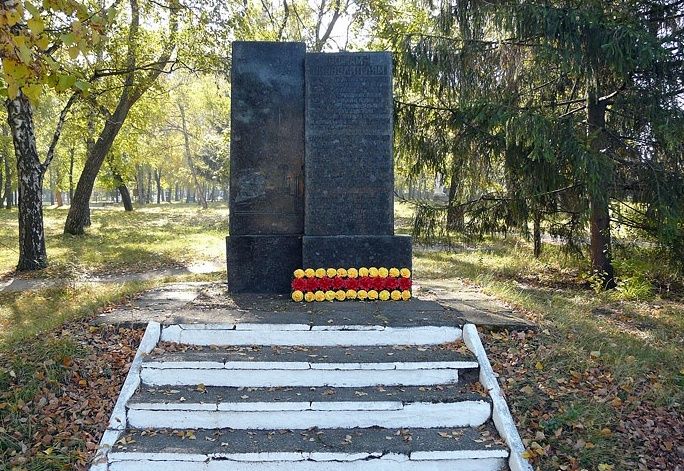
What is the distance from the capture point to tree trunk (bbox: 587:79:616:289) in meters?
7.17

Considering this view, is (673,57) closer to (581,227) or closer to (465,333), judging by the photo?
(581,227)

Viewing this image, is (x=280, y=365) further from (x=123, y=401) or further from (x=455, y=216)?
(x=455, y=216)

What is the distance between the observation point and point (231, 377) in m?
4.09

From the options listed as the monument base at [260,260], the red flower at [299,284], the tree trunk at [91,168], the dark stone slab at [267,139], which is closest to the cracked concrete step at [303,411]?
the red flower at [299,284]

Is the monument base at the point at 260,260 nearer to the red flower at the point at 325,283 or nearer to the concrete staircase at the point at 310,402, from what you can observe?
the red flower at the point at 325,283

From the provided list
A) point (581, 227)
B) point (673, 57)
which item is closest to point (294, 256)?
point (581, 227)

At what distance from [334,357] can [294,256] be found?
2.20 metres

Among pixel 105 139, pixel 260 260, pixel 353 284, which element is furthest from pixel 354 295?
pixel 105 139

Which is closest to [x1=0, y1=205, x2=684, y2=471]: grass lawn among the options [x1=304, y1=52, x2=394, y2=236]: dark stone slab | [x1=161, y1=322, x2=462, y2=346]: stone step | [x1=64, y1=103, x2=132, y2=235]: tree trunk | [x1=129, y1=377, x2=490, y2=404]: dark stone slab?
[x1=129, y1=377, x2=490, y2=404]: dark stone slab

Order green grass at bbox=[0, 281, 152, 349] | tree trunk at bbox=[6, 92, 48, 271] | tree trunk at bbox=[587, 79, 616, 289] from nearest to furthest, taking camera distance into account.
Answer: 1. green grass at bbox=[0, 281, 152, 349]
2. tree trunk at bbox=[587, 79, 616, 289]
3. tree trunk at bbox=[6, 92, 48, 271]

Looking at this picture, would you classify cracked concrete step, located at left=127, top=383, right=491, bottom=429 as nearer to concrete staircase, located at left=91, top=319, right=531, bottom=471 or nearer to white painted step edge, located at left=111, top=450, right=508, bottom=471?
concrete staircase, located at left=91, top=319, right=531, bottom=471

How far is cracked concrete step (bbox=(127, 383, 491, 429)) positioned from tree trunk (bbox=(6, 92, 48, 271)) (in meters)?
7.42

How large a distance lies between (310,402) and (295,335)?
0.94 m

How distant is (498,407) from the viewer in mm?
3764
